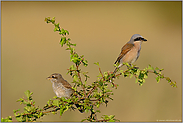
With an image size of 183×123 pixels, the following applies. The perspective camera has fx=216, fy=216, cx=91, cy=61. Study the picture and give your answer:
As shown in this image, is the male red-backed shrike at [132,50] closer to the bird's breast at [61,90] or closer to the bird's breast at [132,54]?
the bird's breast at [132,54]

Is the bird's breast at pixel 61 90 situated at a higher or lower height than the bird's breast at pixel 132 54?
lower

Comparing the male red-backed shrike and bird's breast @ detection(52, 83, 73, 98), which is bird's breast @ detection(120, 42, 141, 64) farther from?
bird's breast @ detection(52, 83, 73, 98)

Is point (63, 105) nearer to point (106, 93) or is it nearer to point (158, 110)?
point (106, 93)

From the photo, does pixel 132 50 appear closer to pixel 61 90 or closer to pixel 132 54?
pixel 132 54

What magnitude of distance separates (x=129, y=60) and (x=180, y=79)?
4265 millimetres

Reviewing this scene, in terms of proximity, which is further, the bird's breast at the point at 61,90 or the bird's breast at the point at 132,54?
the bird's breast at the point at 132,54

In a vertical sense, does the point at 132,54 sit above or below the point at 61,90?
above

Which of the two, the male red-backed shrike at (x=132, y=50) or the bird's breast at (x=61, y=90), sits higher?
the male red-backed shrike at (x=132, y=50)

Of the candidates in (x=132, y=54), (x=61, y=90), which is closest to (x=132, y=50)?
(x=132, y=54)

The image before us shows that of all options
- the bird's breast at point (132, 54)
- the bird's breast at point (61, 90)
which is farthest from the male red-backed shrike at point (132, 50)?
the bird's breast at point (61, 90)

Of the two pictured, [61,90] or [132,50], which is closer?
[61,90]

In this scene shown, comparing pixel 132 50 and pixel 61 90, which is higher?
pixel 132 50

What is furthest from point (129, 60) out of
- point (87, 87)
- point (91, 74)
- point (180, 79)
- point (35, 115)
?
point (180, 79)

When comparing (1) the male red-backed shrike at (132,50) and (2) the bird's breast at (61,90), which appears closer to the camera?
(2) the bird's breast at (61,90)
